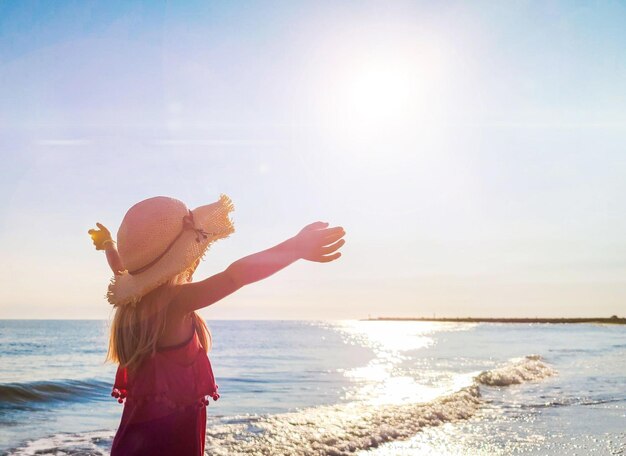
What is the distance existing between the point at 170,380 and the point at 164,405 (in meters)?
0.11

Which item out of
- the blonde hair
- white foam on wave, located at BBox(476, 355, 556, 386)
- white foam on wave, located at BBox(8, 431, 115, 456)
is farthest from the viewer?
white foam on wave, located at BBox(476, 355, 556, 386)

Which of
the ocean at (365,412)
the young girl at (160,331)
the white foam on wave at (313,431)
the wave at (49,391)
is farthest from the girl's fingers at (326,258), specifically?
the wave at (49,391)

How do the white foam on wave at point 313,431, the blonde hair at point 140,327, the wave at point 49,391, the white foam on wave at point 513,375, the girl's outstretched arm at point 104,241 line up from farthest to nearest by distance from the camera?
the white foam on wave at point 513,375, the wave at point 49,391, the white foam on wave at point 313,431, the girl's outstretched arm at point 104,241, the blonde hair at point 140,327

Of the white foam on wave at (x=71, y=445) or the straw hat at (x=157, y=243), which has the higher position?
the straw hat at (x=157, y=243)

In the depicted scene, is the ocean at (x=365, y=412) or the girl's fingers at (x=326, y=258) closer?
the girl's fingers at (x=326, y=258)

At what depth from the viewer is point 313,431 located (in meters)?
10.0

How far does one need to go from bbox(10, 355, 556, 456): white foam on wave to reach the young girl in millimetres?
6385

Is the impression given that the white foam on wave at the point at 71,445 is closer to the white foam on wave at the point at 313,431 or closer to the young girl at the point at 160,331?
the white foam on wave at the point at 313,431

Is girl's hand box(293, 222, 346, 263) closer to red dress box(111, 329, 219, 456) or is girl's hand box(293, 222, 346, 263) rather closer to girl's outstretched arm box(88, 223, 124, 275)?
red dress box(111, 329, 219, 456)

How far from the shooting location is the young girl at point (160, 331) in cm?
263

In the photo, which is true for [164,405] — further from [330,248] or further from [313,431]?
[313,431]

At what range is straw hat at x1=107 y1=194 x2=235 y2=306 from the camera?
2.65m

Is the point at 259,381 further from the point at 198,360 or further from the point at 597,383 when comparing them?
the point at 198,360

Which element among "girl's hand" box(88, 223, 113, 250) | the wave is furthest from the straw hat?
the wave
